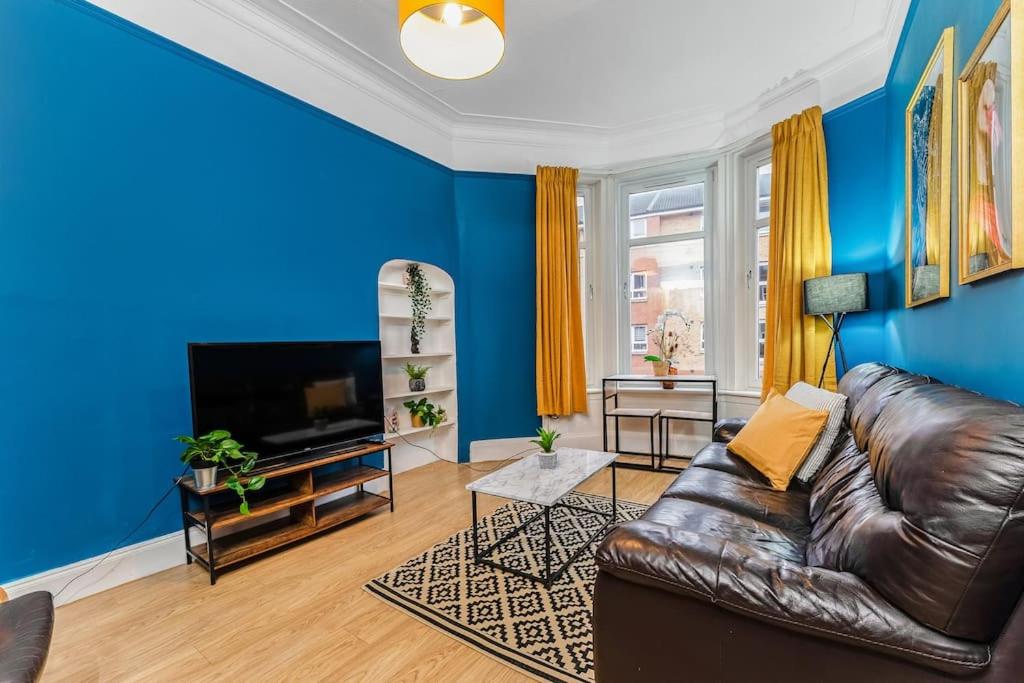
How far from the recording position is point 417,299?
12.4 ft

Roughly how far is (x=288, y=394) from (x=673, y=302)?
11.3 feet

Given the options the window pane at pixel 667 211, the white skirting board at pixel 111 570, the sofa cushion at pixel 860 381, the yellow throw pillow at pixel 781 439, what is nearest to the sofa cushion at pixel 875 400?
the sofa cushion at pixel 860 381

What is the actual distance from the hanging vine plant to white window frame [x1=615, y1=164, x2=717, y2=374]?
1936mm

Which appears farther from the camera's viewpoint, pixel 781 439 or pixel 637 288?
pixel 637 288

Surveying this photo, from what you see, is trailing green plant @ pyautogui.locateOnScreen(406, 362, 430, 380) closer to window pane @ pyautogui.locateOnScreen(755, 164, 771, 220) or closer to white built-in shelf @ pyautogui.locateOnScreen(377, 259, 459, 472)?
white built-in shelf @ pyautogui.locateOnScreen(377, 259, 459, 472)

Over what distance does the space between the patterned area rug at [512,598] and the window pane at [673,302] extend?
6.69ft

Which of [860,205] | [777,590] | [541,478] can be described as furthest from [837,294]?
[777,590]

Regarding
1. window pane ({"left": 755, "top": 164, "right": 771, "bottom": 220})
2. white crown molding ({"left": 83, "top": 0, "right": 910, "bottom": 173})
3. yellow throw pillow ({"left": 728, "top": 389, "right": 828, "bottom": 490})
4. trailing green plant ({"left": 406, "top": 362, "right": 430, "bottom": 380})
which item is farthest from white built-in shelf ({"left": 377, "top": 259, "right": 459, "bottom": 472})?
window pane ({"left": 755, "top": 164, "right": 771, "bottom": 220})

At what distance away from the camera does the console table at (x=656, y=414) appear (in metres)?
3.74

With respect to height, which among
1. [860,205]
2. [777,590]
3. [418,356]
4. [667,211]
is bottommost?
[777,590]

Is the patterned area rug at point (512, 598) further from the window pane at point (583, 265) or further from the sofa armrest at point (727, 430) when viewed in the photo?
the window pane at point (583, 265)

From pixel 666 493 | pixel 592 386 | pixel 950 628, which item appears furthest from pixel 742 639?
pixel 592 386

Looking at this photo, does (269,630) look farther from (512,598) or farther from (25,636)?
(512,598)

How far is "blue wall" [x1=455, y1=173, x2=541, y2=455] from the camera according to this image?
4168 millimetres
